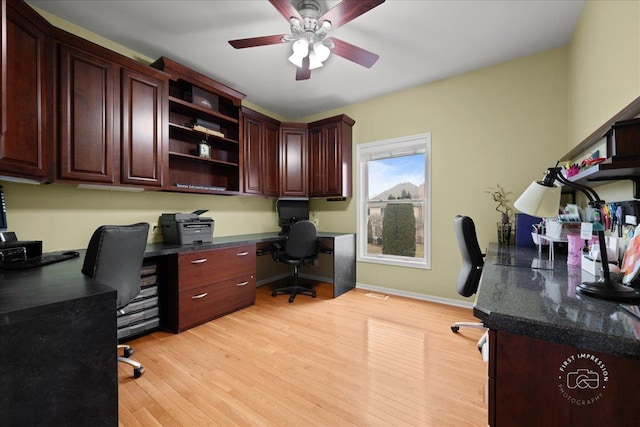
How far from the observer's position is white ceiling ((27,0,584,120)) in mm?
1993

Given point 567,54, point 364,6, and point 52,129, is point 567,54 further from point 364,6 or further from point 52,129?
point 52,129

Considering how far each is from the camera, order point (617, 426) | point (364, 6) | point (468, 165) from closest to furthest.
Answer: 1. point (617, 426)
2. point (364, 6)
3. point (468, 165)

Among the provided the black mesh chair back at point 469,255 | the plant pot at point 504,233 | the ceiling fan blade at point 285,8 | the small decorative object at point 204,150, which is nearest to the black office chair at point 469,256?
the black mesh chair back at point 469,255

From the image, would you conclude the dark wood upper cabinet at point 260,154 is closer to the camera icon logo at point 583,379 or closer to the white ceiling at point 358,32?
the white ceiling at point 358,32

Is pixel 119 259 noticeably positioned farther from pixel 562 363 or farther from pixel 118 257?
pixel 562 363

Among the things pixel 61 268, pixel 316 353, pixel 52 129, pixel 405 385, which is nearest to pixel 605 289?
pixel 405 385

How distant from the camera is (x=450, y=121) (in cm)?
309

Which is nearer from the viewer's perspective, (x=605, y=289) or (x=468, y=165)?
(x=605, y=289)

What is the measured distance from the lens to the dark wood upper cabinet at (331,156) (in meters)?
3.69

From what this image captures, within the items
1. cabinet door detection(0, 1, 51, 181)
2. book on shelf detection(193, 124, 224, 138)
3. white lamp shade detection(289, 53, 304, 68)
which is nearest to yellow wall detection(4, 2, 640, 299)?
cabinet door detection(0, 1, 51, 181)

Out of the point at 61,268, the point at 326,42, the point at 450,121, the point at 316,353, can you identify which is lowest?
the point at 316,353

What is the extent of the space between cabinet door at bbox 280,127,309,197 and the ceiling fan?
161 centimetres

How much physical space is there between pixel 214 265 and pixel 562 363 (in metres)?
2.62

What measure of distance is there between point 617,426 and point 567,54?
3183 mm
